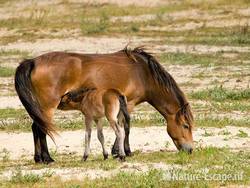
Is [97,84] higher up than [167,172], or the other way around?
[97,84]

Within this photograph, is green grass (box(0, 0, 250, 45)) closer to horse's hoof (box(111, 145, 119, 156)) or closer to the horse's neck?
the horse's neck

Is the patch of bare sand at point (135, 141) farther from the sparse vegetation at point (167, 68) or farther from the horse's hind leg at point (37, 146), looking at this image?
the horse's hind leg at point (37, 146)

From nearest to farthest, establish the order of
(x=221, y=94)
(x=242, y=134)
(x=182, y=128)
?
1. (x=182, y=128)
2. (x=242, y=134)
3. (x=221, y=94)

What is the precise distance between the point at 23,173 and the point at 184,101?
319cm

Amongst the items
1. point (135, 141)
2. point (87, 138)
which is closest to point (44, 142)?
point (87, 138)

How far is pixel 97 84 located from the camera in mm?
12211

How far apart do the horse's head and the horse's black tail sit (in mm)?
1979

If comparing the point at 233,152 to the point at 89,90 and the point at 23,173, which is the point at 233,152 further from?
the point at 23,173

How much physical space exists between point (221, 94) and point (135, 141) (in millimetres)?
5407

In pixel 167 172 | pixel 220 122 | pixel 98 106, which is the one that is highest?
pixel 98 106

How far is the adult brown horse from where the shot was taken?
1194 cm

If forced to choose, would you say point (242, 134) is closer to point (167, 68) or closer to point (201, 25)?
point (167, 68)

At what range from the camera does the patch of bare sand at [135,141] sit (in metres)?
13.3

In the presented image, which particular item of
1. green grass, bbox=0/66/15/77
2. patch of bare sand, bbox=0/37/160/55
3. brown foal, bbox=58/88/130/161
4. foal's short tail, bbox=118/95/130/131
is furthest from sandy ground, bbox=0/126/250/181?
patch of bare sand, bbox=0/37/160/55
